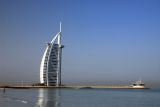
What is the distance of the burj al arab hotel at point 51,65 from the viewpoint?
185 metres

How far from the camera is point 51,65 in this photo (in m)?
188

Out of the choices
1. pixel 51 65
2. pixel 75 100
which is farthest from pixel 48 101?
pixel 51 65

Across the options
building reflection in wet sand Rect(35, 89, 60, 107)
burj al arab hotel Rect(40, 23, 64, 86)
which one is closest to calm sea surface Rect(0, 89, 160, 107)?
building reflection in wet sand Rect(35, 89, 60, 107)

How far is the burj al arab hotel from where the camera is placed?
185 m

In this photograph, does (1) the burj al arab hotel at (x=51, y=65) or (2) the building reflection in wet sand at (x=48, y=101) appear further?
(1) the burj al arab hotel at (x=51, y=65)

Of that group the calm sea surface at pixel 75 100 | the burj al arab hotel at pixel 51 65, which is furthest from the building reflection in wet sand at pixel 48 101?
the burj al arab hotel at pixel 51 65

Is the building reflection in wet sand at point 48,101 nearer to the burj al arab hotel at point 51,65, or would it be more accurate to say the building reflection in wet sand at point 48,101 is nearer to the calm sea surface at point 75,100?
the calm sea surface at point 75,100

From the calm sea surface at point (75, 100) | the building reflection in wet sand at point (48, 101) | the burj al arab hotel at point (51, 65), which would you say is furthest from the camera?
the burj al arab hotel at point (51, 65)

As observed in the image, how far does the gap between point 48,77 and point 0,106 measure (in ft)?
474

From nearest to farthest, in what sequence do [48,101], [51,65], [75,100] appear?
[48,101]
[75,100]
[51,65]

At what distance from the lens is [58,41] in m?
197

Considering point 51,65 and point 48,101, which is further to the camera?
point 51,65

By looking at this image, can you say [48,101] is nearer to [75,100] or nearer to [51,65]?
[75,100]

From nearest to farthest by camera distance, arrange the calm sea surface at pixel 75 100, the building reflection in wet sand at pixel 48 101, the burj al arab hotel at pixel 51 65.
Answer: the building reflection in wet sand at pixel 48 101
the calm sea surface at pixel 75 100
the burj al arab hotel at pixel 51 65
